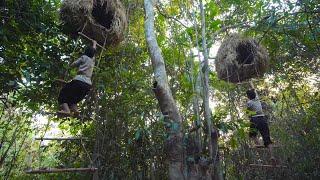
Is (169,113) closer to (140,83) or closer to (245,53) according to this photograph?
(140,83)

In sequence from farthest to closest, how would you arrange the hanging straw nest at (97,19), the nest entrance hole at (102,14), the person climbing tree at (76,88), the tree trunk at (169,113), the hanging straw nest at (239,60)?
1. the hanging straw nest at (239,60)
2. the nest entrance hole at (102,14)
3. the hanging straw nest at (97,19)
4. the tree trunk at (169,113)
5. the person climbing tree at (76,88)

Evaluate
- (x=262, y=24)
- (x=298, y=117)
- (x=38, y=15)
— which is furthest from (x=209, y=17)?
→ (x=298, y=117)

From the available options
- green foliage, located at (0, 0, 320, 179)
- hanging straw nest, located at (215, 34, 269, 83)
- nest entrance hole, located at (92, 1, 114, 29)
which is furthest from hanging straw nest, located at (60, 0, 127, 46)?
hanging straw nest, located at (215, 34, 269, 83)

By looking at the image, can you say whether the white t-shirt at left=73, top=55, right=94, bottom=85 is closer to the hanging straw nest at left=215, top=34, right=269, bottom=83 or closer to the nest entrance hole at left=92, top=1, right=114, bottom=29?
the nest entrance hole at left=92, top=1, right=114, bottom=29

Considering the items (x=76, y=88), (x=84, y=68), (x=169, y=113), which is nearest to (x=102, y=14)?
(x=84, y=68)

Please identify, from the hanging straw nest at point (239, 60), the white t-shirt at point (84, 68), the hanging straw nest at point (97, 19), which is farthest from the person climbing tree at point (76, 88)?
the hanging straw nest at point (239, 60)

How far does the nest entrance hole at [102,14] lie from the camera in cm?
380

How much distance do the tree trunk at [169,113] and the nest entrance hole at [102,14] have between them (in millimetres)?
508

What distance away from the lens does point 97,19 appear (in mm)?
3957

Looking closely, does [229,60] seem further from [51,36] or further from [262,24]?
[51,36]

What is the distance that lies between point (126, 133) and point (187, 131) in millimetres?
1034

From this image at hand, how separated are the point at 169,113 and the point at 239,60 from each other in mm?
1467

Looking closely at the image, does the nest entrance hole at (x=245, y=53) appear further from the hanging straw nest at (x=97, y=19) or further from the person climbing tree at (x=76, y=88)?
the person climbing tree at (x=76, y=88)

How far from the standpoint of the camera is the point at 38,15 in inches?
138
